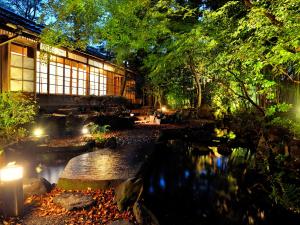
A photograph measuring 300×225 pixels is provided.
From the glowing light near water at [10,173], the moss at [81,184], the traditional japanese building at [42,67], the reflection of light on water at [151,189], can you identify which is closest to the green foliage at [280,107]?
the reflection of light on water at [151,189]

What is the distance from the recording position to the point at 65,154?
965 centimetres

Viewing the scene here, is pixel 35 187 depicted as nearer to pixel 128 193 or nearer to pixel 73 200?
pixel 73 200

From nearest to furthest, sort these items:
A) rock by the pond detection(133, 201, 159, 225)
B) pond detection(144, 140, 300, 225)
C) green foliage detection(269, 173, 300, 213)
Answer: rock by the pond detection(133, 201, 159, 225), pond detection(144, 140, 300, 225), green foliage detection(269, 173, 300, 213)

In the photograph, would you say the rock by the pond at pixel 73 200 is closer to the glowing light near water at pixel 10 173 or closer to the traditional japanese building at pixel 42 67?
the glowing light near water at pixel 10 173

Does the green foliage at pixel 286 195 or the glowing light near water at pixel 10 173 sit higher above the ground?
the glowing light near water at pixel 10 173

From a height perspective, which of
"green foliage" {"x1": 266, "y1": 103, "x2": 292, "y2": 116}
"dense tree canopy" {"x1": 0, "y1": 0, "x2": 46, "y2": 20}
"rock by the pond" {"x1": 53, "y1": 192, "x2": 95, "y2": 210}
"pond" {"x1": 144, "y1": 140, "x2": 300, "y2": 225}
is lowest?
"pond" {"x1": 144, "y1": 140, "x2": 300, "y2": 225}

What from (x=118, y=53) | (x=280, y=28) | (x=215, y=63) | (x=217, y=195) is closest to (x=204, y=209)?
(x=217, y=195)

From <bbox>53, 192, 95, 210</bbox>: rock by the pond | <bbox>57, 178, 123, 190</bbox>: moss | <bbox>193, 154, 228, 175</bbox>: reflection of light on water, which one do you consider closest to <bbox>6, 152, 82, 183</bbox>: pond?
<bbox>57, 178, 123, 190</bbox>: moss

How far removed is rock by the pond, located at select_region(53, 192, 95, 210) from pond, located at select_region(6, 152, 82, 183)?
202cm

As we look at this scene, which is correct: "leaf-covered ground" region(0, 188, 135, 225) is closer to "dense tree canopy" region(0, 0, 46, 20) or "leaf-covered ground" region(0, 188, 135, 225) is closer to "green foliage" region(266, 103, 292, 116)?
"green foliage" region(266, 103, 292, 116)

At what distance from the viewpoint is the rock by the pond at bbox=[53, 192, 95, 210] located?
5.04 metres

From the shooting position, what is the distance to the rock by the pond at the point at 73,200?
16.5 feet

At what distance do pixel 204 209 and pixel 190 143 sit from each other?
7.34 metres

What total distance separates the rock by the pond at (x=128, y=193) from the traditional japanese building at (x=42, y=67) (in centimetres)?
962
